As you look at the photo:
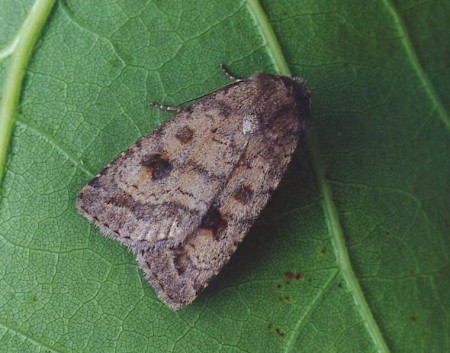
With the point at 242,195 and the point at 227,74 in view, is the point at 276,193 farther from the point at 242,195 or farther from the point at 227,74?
the point at 227,74

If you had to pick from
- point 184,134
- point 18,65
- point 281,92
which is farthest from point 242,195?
point 18,65

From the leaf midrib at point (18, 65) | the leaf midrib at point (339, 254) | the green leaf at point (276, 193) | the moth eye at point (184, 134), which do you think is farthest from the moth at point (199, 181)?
the leaf midrib at point (18, 65)

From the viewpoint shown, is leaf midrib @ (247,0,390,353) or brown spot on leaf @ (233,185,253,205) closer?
brown spot on leaf @ (233,185,253,205)

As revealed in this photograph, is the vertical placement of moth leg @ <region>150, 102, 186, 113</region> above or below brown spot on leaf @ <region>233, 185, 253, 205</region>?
A: above

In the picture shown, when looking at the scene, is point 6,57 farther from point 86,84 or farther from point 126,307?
point 126,307

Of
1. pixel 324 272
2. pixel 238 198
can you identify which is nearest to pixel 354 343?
pixel 324 272

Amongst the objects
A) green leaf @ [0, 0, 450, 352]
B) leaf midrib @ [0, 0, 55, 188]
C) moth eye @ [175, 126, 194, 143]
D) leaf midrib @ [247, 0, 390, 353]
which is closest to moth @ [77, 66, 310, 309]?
moth eye @ [175, 126, 194, 143]

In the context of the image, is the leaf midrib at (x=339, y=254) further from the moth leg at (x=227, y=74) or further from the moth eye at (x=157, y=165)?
the moth eye at (x=157, y=165)

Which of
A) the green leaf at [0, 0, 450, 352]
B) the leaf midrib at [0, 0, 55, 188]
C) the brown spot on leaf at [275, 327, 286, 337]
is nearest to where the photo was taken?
the leaf midrib at [0, 0, 55, 188]

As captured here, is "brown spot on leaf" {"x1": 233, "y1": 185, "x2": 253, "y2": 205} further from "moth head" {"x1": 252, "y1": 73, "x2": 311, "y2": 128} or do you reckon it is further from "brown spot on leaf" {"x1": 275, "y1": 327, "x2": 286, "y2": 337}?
"brown spot on leaf" {"x1": 275, "y1": 327, "x2": 286, "y2": 337}

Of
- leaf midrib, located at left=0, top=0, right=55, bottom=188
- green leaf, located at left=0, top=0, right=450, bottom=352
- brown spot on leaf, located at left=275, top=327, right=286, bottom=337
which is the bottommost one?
brown spot on leaf, located at left=275, top=327, right=286, bottom=337
